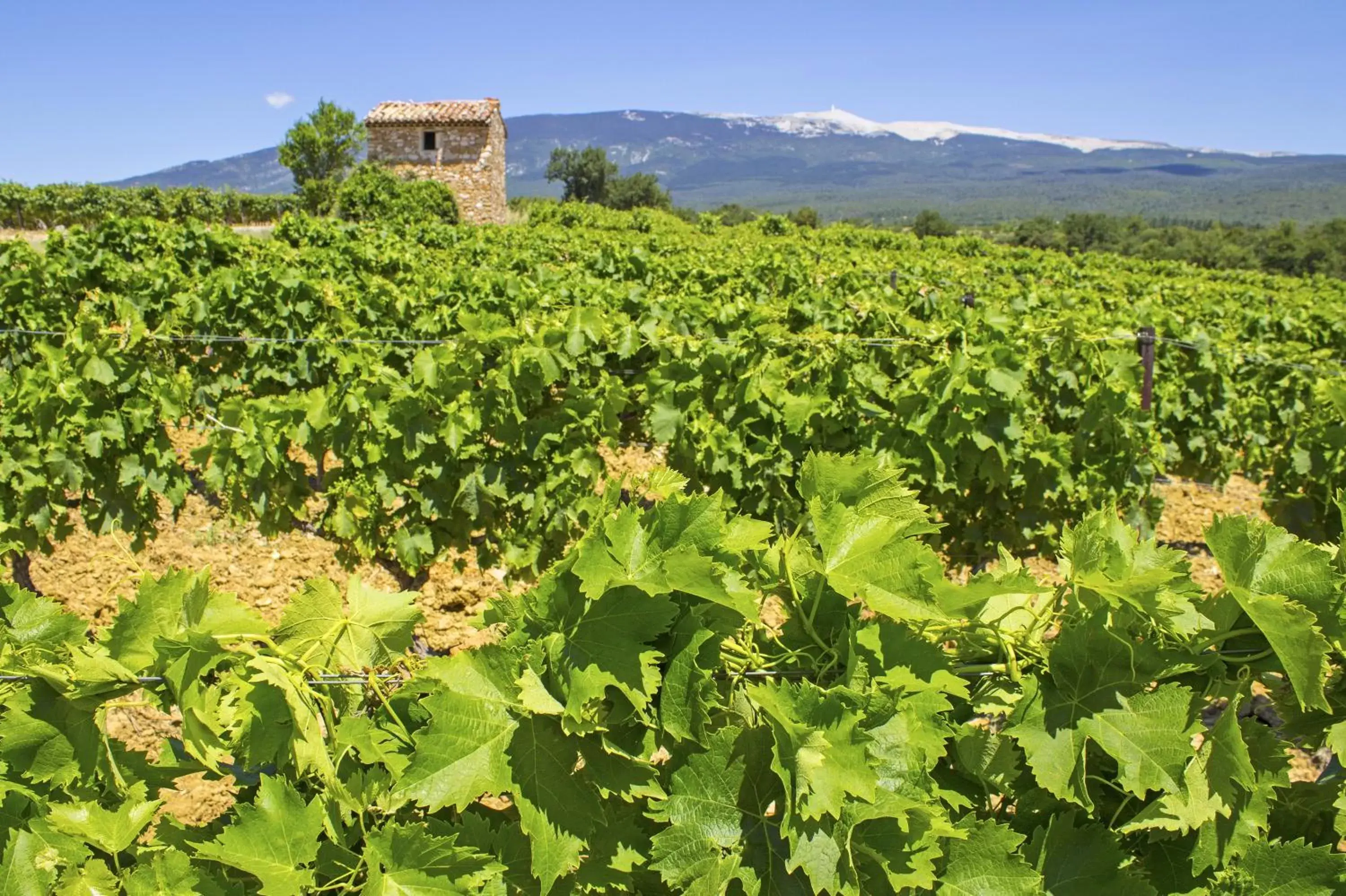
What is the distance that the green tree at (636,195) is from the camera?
2152 inches

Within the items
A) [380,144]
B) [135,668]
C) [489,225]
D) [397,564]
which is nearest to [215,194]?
[380,144]

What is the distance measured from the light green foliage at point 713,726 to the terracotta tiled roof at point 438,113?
36.5 m

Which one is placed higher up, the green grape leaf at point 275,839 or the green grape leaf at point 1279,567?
the green grape leaf at point 1279,567

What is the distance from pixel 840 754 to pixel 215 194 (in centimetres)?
4319

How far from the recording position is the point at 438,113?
35.6 meters

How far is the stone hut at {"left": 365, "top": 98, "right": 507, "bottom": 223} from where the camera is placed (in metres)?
35.3

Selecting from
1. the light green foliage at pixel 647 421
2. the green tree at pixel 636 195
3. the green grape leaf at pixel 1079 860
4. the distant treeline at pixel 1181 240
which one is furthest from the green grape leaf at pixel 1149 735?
the green tree at pixel 636 195

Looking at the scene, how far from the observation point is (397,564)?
504 cm

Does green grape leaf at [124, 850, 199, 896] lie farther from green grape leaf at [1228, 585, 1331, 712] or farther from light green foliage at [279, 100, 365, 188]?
light green foliage at [279, 100, 365, 188]

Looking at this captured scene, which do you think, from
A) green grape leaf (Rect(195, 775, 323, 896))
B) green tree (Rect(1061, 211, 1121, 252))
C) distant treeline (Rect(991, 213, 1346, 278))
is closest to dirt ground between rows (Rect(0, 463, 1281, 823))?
green grape leaf (Rect(195, 775, 323, 896))

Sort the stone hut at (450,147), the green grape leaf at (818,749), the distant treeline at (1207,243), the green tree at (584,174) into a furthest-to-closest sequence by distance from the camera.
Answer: the green tree at (584,174), the distant treeline at (1207,243), the stone hut at (450,147), the green grape leaf at (818,749)

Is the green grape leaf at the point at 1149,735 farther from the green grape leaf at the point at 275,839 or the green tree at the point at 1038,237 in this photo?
the green tree at the point at 1038,237

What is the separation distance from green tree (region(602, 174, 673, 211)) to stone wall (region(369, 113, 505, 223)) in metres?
18.7

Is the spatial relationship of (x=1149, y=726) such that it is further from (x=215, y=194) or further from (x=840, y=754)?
(x=215, y=194)
